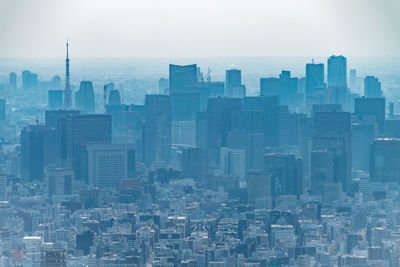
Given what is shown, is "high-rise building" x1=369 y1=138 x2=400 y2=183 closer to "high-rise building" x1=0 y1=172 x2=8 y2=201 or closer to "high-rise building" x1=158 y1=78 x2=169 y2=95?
"high-rise building" x1=158 y1=78 x2=169 y2=95

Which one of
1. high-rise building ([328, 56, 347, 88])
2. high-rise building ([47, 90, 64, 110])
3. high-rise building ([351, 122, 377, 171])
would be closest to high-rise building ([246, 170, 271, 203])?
high-rise building ([351, 122, 377, 171])

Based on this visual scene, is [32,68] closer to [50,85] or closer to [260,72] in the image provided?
[50,85]

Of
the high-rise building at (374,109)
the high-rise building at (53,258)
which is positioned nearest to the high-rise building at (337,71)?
the high-rise building at (374,109)

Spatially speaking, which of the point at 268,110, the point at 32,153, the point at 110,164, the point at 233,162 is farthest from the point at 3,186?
the point at 268,110

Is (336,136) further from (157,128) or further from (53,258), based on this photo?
(53,258)

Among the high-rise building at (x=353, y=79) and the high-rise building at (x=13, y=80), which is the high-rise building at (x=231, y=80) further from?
the high-rise building at (x=13, y=80)

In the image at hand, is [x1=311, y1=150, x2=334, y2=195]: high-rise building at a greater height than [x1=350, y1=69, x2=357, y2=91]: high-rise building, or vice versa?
[x1=350, y1=69, x2=357, y2=91]: high-rise building
